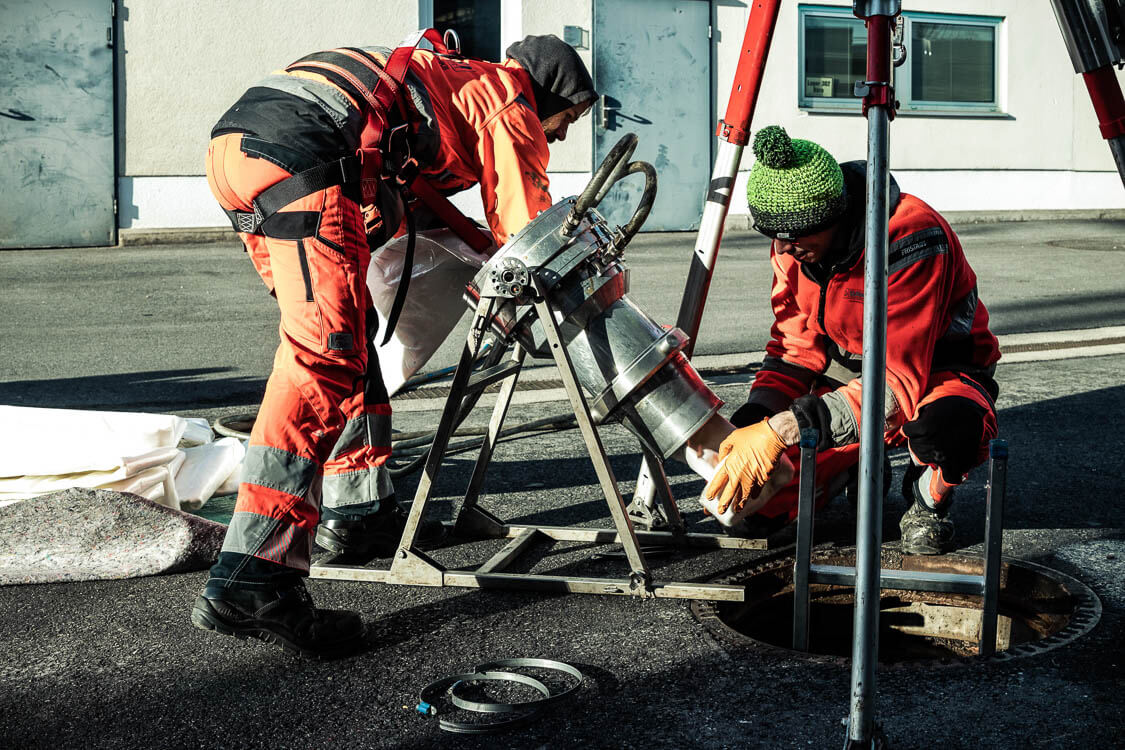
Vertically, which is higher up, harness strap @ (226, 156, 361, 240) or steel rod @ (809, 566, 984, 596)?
harness strap @ (226, 156, 361, 240)

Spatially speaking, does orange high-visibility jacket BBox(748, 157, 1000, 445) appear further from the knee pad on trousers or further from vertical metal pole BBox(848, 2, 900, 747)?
vertical metal pole BBox(848, 2, 900, 747)

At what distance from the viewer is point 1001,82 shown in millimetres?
15789

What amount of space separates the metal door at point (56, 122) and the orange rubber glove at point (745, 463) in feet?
34.4

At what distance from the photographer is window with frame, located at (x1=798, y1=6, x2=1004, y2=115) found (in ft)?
48.4

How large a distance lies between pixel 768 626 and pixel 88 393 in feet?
12.5

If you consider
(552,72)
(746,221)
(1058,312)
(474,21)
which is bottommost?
(1058,312)

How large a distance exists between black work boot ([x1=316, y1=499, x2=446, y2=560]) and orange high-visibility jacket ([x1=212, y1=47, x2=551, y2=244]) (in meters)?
0.99

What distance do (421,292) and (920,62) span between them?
42.4 feet

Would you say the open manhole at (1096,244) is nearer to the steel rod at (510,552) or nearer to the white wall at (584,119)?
the white wall at (584,119)

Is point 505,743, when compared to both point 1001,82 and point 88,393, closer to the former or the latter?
point 88,393

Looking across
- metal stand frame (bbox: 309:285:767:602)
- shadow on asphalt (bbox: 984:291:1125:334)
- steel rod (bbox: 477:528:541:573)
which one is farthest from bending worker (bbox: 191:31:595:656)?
shadow on asphalt (bbox: 984:291:1125:334)

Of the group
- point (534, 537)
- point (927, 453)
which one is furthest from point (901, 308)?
point (534, 537)

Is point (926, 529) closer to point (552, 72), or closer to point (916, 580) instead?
point (916, 580)

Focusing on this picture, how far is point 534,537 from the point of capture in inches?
147
